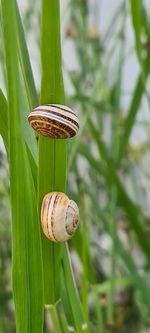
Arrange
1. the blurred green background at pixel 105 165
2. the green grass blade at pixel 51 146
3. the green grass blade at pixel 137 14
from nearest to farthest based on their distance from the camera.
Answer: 1. the green grass blade at pixel 51 146
2. the green grass blade at pixel 137 14
3. the blurred green background at pixel 105 165

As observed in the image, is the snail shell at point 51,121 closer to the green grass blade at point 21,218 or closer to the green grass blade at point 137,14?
the green grass blade at point 21,218

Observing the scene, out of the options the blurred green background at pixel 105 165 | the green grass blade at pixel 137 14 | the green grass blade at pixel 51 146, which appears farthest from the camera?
the blurred green background at pixel 105 165

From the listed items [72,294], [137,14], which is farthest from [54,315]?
[137,14]

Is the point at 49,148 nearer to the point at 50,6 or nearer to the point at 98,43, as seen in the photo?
the point at 50,6

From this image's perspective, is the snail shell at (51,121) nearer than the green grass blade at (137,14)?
Yes

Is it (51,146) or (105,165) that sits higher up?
(51,146)

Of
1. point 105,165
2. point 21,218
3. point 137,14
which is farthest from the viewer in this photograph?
point 105,165

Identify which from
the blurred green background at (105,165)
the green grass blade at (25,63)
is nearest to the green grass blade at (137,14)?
the blurred green background at (105,165)

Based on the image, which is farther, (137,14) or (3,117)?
(137,14)

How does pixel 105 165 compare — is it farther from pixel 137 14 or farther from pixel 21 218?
pixel 21 218

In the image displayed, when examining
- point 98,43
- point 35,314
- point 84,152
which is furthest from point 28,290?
point 98,43
